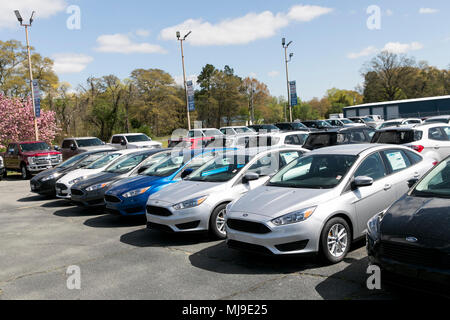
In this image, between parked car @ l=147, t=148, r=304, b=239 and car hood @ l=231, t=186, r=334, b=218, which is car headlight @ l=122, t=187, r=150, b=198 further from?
car hood @ l=231, t=186, r=334, b=218

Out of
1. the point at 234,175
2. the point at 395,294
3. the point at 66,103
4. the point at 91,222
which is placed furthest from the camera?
the point at 66,103

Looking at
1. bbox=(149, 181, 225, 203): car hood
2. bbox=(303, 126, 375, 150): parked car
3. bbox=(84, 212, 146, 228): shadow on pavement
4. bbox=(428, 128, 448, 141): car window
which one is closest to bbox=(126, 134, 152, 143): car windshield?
bbox=(303, 126, 375, 150): parked car

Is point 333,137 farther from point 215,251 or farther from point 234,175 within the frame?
point 215,251

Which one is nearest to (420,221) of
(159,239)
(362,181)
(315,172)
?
(362,181)

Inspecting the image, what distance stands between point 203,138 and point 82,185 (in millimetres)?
14814

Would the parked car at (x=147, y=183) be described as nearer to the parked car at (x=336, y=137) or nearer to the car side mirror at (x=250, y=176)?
the car side mirror at (x=250, y=176)

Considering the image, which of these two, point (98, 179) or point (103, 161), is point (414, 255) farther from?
point (103, 161)

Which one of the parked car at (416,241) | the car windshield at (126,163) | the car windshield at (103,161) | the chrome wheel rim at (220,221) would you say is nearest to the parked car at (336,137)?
the car windshield at (126,163)

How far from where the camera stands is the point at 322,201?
207 inches

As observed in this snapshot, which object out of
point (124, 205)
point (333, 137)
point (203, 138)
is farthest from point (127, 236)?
point (203, 138)

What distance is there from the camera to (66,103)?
53406mm

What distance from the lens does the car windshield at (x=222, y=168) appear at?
7.38 meters

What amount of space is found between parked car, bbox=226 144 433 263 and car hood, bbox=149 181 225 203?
40.1 inches

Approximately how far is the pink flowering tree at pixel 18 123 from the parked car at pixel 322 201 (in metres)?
32.9
